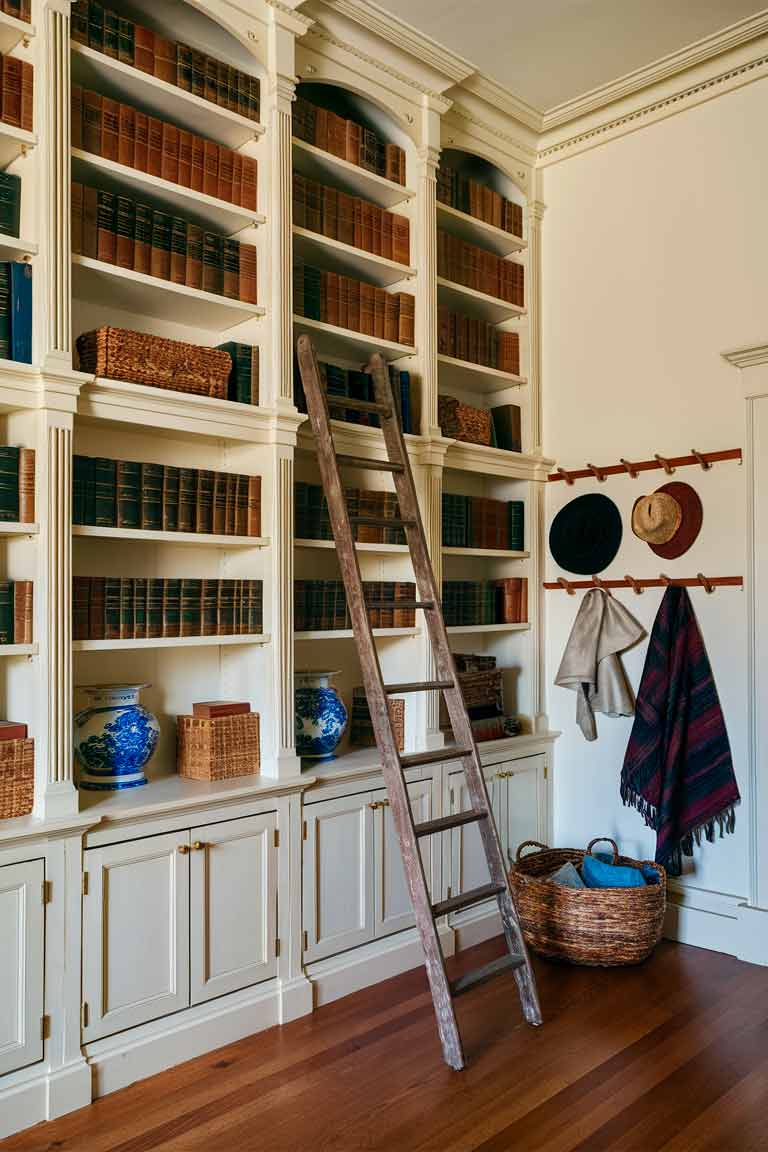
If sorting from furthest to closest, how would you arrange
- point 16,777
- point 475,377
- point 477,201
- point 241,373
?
point 475,377, point 477,201, point 241,373, point 16,777

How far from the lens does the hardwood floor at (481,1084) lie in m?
2.46

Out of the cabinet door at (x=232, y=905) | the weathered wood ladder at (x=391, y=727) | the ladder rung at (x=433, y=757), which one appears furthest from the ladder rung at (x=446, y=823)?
the cabinet door at (x=232, y=905)

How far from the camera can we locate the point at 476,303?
4.32 metres

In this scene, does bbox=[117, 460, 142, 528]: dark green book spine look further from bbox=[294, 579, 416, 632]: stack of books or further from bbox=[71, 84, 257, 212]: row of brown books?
bbox=[71, 84, 257, 212]: row of brown books

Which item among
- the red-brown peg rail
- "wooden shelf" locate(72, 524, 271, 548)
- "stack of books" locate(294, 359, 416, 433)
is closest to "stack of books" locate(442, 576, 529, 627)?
the red-brown peg rail

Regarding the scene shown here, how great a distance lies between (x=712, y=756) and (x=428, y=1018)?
1.51 m

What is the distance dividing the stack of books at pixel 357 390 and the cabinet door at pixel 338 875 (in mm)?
1444

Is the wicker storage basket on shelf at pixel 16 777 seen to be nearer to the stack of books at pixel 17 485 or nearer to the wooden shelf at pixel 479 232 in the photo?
the stack of books at pixel 17 485

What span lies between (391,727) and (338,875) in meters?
0.71

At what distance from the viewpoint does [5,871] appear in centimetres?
250

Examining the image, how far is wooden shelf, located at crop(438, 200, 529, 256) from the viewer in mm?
4121

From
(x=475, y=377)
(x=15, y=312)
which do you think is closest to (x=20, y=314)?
(x=15, y=312)

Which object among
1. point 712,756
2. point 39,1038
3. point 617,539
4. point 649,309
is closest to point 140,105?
point 649,309

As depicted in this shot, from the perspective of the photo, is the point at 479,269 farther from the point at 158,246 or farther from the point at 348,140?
the point at 158,246
